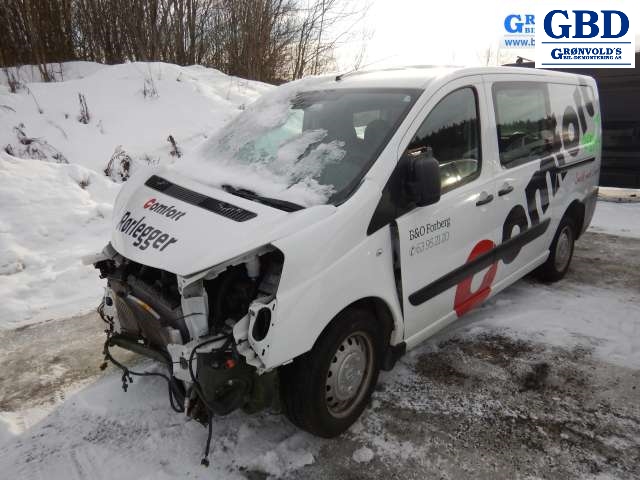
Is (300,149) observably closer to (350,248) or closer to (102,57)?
(350,248)

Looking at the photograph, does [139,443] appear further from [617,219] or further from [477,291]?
[617,219]

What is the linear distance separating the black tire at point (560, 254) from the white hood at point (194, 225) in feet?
9.70

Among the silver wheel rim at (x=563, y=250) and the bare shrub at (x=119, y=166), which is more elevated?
the bare shrub at (x=119, y=166)

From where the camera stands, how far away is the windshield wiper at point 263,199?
226 cm

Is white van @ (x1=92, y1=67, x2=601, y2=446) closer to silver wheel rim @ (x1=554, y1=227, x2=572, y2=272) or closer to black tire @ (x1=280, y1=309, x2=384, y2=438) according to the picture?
black tire @ (x1=280, y1=309, x2=384, y2=438)

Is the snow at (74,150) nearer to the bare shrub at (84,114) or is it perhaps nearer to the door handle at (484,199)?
the bare shrub at (84,114)

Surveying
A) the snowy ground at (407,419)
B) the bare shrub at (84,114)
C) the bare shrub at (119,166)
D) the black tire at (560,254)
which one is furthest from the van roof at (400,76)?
the bare shrub at (84,114)

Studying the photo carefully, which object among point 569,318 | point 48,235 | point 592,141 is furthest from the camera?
point 48,235

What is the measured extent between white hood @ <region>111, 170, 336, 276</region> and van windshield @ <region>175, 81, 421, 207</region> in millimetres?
150

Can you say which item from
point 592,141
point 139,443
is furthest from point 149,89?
point 139,443

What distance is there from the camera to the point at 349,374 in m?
2.46

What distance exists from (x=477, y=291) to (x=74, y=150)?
642 cm

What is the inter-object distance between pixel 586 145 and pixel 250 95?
7344mm

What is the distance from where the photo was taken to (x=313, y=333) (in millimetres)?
2131
